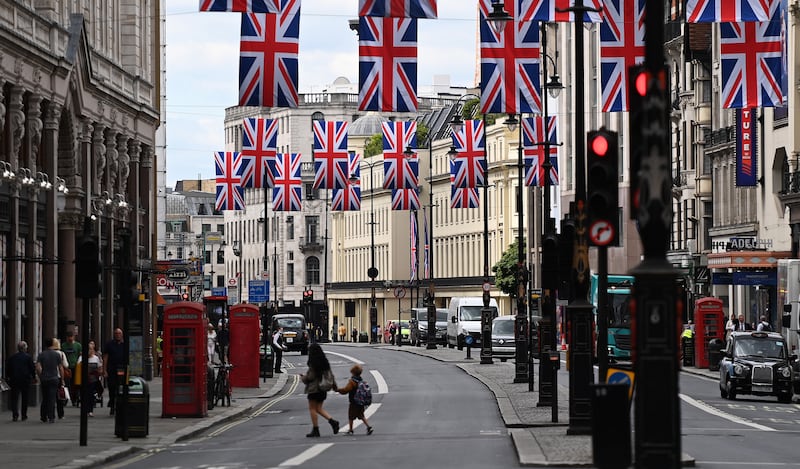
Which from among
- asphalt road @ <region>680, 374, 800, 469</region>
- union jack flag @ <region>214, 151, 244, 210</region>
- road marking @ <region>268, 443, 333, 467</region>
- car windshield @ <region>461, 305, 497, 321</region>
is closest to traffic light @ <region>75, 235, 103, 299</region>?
road marking @ <region>268, 443, 333, 467</region>

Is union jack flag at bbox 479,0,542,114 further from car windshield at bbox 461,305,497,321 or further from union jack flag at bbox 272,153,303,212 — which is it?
car windshield at bbox 461,305,497,321

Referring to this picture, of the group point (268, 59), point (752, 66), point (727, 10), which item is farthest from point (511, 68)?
point (268, 59)

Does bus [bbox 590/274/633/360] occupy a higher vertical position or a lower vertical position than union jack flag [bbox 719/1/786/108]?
lower

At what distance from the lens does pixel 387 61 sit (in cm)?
3259

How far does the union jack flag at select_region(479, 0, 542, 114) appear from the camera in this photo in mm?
35344

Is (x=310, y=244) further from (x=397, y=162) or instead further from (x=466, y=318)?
(x=397, y=162)

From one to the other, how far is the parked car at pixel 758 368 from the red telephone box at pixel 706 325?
16.0 metres

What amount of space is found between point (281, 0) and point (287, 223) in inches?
5897

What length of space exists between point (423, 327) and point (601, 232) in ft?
281

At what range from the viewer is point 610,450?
599 inches

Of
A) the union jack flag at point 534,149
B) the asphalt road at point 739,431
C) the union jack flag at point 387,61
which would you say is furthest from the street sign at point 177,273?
the union jack flag at point 387,61

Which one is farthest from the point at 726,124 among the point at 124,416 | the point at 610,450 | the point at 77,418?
the point at 610,450

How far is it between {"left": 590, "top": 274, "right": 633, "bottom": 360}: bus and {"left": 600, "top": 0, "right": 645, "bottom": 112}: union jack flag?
1198 inches

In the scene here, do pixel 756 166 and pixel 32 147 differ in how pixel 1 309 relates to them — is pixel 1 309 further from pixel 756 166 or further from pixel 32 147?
pixel 756 166
